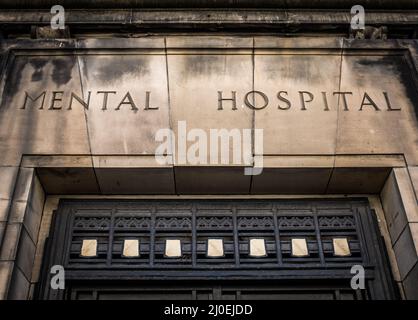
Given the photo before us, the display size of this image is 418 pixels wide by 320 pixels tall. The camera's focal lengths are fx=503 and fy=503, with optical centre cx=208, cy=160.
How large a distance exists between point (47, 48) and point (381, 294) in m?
5.04

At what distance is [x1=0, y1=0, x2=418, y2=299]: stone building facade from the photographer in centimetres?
578

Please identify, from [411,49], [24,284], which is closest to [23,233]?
[24,284]

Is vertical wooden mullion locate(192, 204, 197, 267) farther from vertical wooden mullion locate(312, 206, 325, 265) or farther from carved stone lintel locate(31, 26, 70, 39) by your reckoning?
carved stone lintel locate(31, 26, 70, 39)

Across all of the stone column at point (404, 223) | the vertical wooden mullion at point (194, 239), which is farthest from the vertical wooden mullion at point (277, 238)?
the stone column at point (404, 223)

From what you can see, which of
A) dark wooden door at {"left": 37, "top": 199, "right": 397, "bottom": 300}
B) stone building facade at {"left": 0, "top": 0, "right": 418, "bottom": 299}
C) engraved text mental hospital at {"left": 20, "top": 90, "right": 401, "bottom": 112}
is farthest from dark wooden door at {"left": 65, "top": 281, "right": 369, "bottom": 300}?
engraved text mental hospital at {"left": 20, "top": 90, "right": 401, "bottom": 112}

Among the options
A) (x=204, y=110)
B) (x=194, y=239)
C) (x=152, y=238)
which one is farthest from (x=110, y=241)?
(x=204, y=110)

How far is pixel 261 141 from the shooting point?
5.96 m

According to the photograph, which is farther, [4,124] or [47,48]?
[47,48]

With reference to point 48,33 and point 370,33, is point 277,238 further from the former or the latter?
point 48,33

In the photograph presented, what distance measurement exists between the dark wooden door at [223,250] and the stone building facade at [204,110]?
86 mm

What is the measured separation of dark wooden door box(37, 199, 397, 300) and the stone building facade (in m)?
0.09

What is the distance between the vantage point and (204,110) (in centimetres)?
615
